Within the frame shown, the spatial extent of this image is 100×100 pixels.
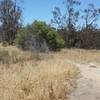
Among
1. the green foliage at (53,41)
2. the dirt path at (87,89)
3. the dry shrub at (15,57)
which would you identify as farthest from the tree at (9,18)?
the dirt path at (87,89)

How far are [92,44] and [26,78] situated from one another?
49.5 m

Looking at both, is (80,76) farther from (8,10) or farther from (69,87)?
(8,10)

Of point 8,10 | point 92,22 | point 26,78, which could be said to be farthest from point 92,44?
point 26,78

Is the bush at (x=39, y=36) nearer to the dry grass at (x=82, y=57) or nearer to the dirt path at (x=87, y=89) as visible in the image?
the dry grass at (x=82, y=57)

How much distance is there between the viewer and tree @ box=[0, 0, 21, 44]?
57088mm

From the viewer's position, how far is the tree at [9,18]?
5709cm

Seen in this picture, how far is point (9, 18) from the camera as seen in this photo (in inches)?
2286

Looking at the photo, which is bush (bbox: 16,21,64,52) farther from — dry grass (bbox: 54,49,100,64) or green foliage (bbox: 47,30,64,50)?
dry grass (bbox: 54,49,100,64)

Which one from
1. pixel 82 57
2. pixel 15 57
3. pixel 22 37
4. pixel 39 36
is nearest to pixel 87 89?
pixel 15 57

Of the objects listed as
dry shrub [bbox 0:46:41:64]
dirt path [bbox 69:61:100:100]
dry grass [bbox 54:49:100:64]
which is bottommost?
dirt path [bbox 69:61:100:100]

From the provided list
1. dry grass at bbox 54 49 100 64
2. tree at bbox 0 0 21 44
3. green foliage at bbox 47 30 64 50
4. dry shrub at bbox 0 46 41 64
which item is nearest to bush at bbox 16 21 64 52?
green foliage at bbox 47 30 64 50

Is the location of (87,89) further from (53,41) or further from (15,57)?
(53,41)

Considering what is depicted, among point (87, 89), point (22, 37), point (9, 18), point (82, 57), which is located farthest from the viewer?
point (9, 18)

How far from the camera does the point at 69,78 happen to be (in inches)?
546
